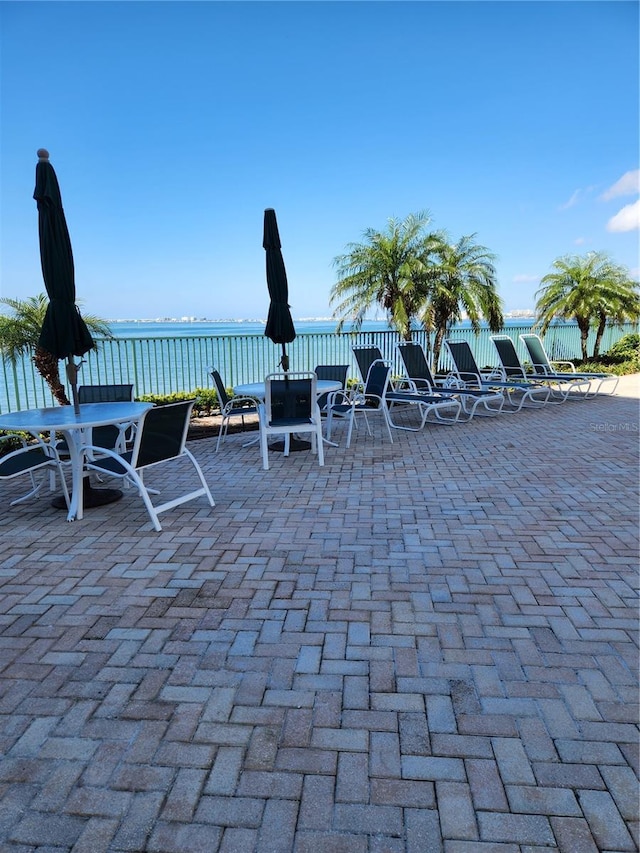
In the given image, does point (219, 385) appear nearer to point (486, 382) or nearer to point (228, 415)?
point (228, 415)

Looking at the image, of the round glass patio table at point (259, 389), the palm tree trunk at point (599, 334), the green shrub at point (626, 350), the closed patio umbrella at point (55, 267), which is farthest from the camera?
the green shrub at point (626, 350)

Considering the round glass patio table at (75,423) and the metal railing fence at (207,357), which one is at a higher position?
the metal railing fence at (207,357)

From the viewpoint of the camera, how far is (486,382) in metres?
9.40

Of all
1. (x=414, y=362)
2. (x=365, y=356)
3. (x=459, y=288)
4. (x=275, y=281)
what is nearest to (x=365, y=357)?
(x=365, y=356)

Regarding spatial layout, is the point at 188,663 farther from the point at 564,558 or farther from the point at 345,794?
the point at 564,558

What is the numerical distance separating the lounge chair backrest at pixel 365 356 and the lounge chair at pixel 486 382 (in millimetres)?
2000

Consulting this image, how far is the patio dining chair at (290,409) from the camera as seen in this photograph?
5410mm

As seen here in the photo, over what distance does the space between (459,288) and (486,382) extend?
3086mm

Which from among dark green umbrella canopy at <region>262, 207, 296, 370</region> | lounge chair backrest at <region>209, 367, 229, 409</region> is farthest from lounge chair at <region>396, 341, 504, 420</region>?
lounge chair backrest at <region>209, 367, 229, 409</region>

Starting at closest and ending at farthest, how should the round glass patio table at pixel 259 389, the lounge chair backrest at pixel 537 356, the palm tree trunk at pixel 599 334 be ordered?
the round glass patio table at pixel 259 389
the lounge chair backrest at pixel 537 356
the palm tree trunk at pixel 599 334

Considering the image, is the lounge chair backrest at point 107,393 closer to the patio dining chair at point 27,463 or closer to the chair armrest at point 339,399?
the patio dining chair at point 27,463

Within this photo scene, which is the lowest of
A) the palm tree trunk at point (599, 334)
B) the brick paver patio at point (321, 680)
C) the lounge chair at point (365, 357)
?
the brick paver patio at point (321, 680)

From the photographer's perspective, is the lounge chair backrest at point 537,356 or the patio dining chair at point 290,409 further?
the lounge chair backrest at point 537,356

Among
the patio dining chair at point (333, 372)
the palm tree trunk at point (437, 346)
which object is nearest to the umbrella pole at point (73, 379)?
the patio dining chair at point (333, 372)
